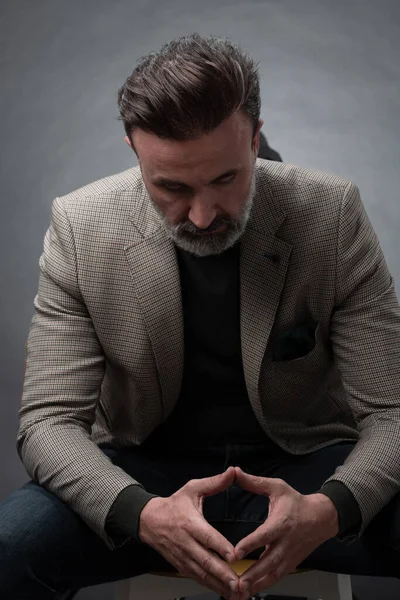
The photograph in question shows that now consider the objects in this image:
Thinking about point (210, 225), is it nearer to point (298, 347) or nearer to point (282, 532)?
point (298, 347)

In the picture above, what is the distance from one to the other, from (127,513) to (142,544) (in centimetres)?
14

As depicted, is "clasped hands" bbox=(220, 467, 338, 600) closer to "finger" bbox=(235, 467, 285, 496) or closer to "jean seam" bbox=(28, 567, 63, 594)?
"finger" bbox=(235, 467, 285, 496)

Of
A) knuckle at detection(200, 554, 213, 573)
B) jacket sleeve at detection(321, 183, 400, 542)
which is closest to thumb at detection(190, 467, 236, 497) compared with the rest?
knuckle at detection(200, 554, 213, 573)

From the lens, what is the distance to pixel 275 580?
5.81ft

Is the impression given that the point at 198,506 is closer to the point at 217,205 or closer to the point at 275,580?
the point at 275,580

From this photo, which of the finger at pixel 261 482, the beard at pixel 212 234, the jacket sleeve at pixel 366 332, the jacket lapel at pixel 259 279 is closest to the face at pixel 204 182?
A: the beard at pixel 212 234

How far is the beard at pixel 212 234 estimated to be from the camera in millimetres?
1895

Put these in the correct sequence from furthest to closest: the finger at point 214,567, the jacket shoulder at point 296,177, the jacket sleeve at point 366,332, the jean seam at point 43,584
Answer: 1. the jacket shoulder at point 296,177
2. the jacket sleeve at point 366,332
3. the jean seam at point 43,584
4. the finger at point 214,567

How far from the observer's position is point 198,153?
180 centimetres

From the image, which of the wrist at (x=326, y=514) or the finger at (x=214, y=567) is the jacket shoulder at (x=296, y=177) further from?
the finger at (x=214, y=567)

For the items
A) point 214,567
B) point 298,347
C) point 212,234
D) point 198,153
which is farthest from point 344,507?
point 198,153

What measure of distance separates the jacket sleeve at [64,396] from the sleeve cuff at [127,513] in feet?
0.03

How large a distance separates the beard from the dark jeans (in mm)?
427

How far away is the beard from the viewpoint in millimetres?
1895
